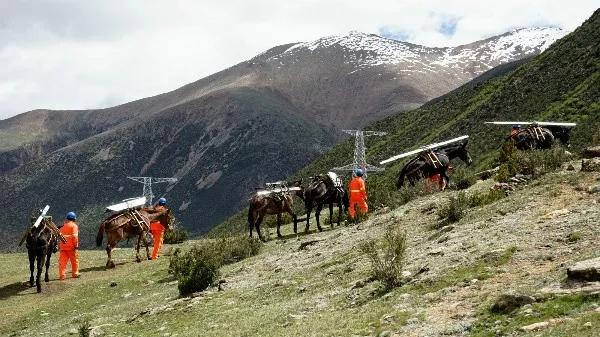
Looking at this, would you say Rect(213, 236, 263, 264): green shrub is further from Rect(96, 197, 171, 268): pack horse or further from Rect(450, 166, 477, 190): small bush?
Rect(450, 166, 477, 190): small bush

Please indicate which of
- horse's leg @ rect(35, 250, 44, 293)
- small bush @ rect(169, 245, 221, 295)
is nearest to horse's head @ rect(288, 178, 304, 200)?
horse's leg @ rect(35, 250, 44, 293)

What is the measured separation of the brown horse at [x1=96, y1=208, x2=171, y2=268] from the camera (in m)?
23.0

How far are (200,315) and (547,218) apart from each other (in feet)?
23.1

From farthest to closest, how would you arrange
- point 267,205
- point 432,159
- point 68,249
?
1. point 267,205
2. point 432,159
3. point 68,249

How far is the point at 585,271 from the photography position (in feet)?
26.4

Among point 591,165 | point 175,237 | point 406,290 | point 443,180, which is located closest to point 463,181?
point 443,180

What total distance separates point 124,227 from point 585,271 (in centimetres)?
1850

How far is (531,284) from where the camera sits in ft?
28.5

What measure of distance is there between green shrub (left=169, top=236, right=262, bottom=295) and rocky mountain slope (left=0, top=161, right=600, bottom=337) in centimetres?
51

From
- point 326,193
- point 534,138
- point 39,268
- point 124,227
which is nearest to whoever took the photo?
point 39,268

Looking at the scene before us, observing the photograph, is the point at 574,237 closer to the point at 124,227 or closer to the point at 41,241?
the point at 41,241

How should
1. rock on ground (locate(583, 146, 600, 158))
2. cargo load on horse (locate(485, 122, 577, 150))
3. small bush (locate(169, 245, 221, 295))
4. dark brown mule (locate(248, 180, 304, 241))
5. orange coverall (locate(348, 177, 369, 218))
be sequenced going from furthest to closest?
1. cargo load on horse (locate(485, 122, 577, 150))
2. dark brown mule (locate(248, 180, 304, 241))
3. orange coverall (locate(348, 177, 369, 218))
4. rock on ground (locate(583, 146, 600, 158))
5. small bush (locate(169, 245, 221, 295))

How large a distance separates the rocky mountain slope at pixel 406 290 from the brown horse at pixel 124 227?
313cm

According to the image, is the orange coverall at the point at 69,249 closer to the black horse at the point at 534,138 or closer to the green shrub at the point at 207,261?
the green shrub at the point at 207,261
